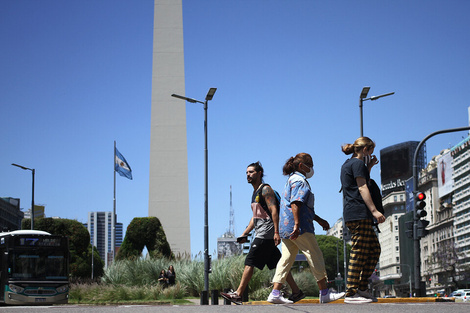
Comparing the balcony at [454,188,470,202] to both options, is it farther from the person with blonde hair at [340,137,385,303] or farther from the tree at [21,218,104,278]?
the person with blonde hair at [340,137,385,303]

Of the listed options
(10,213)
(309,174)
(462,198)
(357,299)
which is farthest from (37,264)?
(10,213)

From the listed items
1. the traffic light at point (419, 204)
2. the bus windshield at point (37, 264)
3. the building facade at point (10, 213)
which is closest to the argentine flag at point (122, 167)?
the bus windshield at point (37, 264)

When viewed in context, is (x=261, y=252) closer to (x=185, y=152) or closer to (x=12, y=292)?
(x=12, y=292)

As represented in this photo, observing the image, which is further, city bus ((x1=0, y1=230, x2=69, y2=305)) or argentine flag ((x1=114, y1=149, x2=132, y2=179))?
argentine flag ((x1=114, y1=149, x2=132, y2=179))

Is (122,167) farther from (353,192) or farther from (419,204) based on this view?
(353,192)

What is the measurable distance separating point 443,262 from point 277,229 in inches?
3633

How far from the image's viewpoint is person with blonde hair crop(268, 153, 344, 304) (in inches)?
A: 306

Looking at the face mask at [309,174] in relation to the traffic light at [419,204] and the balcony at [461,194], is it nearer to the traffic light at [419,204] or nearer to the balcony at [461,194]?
the traffic light at [419,204]

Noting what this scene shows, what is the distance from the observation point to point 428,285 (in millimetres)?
112812

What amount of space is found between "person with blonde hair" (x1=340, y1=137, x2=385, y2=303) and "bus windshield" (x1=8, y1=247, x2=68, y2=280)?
1593 cm

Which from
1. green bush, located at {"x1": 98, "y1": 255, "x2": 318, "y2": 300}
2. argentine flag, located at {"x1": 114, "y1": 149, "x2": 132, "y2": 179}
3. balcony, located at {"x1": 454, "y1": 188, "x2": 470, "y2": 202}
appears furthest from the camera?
balcony, located at {"x1": 454, "y1": 188, "x2": 470, "y2": 202}

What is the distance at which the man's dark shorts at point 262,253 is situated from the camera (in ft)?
27.7

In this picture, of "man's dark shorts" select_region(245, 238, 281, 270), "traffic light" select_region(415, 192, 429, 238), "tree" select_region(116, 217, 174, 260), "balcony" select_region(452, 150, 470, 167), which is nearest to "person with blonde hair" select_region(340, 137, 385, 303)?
"man's dark shorts" select_region(245, 238, 281, 270)

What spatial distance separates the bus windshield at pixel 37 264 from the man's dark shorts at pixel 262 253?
572 inches
